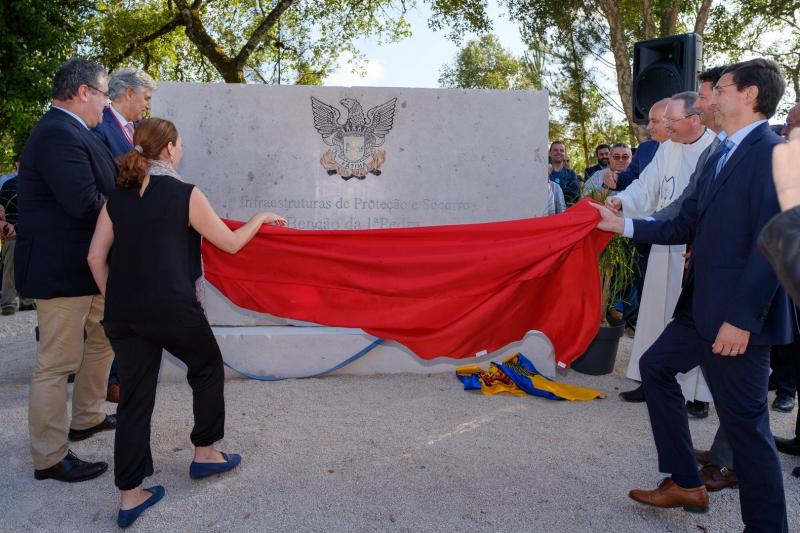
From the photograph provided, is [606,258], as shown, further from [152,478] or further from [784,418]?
[152,478]

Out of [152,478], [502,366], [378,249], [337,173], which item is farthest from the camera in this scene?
[337,173]

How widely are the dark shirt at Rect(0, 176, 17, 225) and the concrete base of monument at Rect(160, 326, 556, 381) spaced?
3868 millimetres

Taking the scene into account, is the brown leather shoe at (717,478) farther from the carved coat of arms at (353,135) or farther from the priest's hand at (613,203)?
the carved coat of arms at (353,135)

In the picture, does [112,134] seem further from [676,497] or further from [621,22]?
[621,22]

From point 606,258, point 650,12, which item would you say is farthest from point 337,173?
point 650,12

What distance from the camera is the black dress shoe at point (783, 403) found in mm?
4812

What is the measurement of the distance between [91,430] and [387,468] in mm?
1944

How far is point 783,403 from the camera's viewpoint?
15.9 ft

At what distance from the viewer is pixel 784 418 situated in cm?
468

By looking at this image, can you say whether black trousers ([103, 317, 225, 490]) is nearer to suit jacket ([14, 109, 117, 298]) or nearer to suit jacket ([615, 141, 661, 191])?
suit jacket ([14, 109, 117, 298])

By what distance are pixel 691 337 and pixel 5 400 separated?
4.74 meters

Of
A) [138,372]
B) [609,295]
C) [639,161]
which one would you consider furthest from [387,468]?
[639,161]

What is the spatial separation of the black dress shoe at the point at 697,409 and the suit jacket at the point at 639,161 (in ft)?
6.52

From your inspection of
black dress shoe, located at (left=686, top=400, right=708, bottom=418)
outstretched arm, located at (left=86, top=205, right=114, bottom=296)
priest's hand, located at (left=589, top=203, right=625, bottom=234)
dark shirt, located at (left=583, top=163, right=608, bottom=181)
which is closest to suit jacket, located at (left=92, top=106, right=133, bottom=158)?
outstretched arm, located at (left=86, top=205, right=114, bottom=296)
